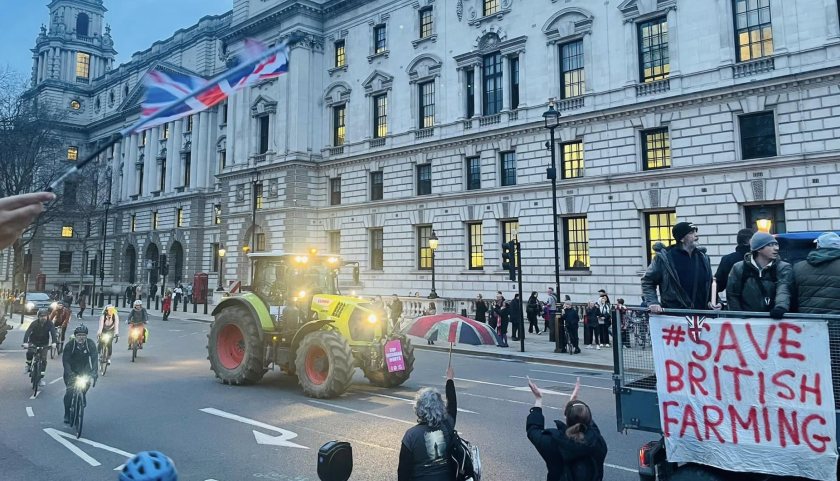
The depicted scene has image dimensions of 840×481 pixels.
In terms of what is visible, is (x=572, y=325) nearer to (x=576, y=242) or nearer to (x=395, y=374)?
(x=576, y=242)

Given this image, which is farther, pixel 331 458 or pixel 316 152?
pixel 316 152

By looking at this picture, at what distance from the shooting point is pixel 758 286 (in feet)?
16.9

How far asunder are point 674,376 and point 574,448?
4.27ft

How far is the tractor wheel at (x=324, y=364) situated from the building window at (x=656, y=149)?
20.2m

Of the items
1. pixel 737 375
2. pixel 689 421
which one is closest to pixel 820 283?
pixel 737 375

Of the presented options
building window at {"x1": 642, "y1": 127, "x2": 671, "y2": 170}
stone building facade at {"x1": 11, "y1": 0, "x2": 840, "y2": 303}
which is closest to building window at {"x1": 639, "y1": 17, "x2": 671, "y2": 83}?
stone building facade at {"x1": 11, "y1": 0, "x2": 840, "y2": 303}

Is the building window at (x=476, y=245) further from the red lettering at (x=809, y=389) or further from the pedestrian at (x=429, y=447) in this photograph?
the pedestrian at (x=429, y=447)

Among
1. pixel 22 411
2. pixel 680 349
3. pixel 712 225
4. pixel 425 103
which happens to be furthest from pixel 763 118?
pixel 22 411

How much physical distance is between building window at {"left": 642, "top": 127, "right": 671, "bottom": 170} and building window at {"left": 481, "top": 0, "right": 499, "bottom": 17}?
11946 mm

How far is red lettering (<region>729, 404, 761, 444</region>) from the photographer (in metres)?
4.58

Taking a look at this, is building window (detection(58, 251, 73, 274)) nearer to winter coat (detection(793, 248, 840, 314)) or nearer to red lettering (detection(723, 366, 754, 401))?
red lettering (detection(723, 366, 754, 401))

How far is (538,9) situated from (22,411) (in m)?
29.0

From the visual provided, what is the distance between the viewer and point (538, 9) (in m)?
30.3

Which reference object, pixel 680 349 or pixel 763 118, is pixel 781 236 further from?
pixel 763 118
